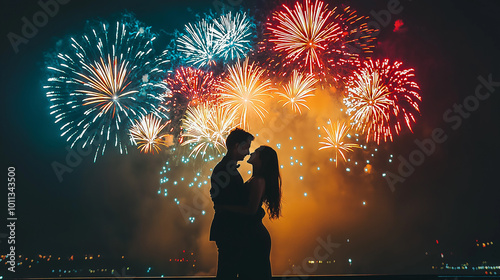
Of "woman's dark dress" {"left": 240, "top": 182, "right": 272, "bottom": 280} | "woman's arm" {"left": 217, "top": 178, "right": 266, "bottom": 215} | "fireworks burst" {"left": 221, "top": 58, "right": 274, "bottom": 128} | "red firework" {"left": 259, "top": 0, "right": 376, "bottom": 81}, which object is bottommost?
"woman's dark dress" {"left": 240, "top": 182, "right": 272, "bottom": 280}

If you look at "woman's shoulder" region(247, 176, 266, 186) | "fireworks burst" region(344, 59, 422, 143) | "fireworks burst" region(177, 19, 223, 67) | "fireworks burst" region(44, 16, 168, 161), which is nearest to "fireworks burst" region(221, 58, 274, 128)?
"fireworks burst" region(177, 19, 223, 67)

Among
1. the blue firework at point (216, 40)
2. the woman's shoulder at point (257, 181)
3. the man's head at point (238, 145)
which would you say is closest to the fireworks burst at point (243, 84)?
the blue firework at point (216, 40)

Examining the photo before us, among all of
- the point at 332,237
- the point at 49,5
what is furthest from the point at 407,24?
the point at 49,5

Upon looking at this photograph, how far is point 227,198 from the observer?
2750mm

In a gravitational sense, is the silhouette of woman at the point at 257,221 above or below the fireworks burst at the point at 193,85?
below

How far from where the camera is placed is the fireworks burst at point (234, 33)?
8.51 metres

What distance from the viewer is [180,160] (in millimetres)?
13188

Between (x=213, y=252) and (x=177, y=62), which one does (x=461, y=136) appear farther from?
(x=213, y=252)

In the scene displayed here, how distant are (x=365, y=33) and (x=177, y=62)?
17.2ft

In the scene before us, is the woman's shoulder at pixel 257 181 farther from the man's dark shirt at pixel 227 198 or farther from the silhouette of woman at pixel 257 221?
the man's dark shirt at pixel 227 198

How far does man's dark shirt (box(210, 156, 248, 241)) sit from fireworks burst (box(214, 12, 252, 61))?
247 inches

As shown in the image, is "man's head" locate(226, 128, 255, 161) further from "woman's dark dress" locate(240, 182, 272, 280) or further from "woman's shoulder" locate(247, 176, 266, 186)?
"woman's dark dress" locate(240, 182, 272, 280)

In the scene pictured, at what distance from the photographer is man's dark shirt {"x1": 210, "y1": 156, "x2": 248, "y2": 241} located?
274 cm

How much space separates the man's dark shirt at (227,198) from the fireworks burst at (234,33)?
20.6 ft
